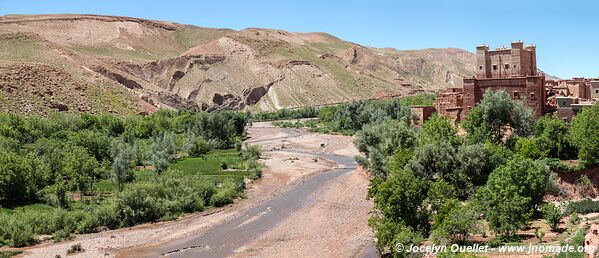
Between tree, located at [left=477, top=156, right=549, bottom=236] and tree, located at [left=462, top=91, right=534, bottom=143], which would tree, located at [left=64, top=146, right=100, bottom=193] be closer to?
tree, located at [left=462, top=91, right=534, bottom=143]

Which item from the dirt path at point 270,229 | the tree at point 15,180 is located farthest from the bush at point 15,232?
the tree at point 15,180

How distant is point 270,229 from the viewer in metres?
31.2

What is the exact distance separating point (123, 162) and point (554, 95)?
29.5 meters

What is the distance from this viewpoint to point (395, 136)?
40.2m

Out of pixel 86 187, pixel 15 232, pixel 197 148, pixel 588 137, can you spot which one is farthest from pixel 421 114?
pixel 15 232

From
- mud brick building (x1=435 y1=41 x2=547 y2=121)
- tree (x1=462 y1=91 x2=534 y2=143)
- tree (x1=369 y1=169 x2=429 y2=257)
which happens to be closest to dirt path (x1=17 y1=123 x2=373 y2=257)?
tree (x1=369 y1=169 x2=429 y2=257)

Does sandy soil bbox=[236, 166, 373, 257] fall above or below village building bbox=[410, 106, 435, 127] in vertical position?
below

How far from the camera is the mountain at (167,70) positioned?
296ft

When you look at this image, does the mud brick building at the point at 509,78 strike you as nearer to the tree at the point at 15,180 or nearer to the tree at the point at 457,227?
the tree at the point at 457,227

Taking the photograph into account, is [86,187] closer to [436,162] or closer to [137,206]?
[137,206]

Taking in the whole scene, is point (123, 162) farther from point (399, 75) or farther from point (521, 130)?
point (399, 75)

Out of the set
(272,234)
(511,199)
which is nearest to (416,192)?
(511,199)

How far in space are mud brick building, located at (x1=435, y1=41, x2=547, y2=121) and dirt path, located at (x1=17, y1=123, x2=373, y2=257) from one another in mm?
9492

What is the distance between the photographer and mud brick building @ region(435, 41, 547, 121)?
38219 millimetres
